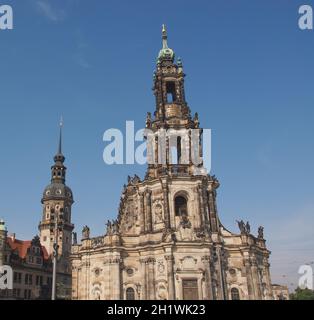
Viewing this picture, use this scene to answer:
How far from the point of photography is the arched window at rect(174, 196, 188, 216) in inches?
1829

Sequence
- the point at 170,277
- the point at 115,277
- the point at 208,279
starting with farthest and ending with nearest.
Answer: the point at 115,277
the point at 208,279
the point at 170,277

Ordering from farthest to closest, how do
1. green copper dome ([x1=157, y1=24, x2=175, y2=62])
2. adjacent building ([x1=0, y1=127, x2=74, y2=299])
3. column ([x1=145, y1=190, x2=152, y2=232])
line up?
adjacent building ([x1=0, y1=127, x2=74, y2=299]) → green copper dome ([x1=157, y1=24, x2=175, y2=62]) → column ([x1=145, y1=190, x2=152, y2=232])

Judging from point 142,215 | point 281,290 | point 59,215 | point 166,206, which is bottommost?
point 281,290

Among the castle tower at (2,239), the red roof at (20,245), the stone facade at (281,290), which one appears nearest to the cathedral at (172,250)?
the stone facade at (281,290)

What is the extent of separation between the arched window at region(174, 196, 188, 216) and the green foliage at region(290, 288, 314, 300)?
22399 mm

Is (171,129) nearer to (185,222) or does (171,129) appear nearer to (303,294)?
(185,222)

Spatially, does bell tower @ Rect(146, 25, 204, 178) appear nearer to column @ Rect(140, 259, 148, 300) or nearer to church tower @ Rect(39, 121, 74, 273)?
column @ Rect(140, 259, 148, 300)

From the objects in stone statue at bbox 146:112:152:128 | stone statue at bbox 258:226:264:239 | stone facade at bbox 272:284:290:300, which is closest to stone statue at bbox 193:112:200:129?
stone statue at bbox 146:112:152:128

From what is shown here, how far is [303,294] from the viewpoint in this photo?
178 feet

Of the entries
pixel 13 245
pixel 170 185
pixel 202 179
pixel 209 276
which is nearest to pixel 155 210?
pixel 170 185

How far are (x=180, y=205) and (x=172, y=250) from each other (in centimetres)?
696

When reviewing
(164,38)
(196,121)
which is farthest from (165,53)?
(196,121)
